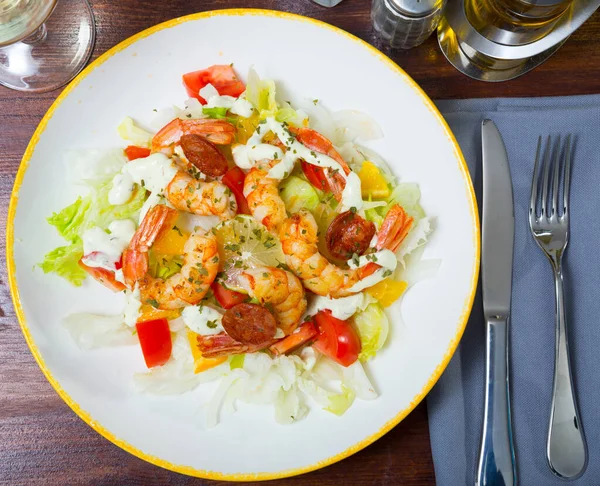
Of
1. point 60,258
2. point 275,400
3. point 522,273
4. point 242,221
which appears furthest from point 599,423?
point 60,258

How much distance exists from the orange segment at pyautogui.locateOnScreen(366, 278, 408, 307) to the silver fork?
26.0 inches

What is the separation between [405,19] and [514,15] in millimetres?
461

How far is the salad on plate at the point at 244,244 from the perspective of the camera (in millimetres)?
2225

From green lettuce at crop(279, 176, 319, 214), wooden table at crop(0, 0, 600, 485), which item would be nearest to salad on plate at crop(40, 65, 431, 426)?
green lettuce at crop(279, 176, 319, 214)

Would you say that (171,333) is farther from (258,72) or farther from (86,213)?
(258,72)

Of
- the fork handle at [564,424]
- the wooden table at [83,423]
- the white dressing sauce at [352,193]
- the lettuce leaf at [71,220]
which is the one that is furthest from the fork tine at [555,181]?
the lettuce leaf at [71,220]

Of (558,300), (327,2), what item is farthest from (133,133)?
(558,300)

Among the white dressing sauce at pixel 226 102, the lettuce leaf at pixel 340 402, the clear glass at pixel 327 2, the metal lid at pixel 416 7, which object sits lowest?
the lettuce leaf at pixel 340 402

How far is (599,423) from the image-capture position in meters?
2.40

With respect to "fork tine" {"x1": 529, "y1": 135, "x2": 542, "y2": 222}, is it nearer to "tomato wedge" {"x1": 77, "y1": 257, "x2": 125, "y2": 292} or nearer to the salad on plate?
the salad on plate

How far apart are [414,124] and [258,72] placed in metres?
0.69

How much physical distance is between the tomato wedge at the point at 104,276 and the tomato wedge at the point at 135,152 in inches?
18.5

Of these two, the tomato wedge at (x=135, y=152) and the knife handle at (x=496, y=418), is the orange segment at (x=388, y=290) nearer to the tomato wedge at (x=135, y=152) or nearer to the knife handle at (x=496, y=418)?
the knife handle at (x=496, y=418)

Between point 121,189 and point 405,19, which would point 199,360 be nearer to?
point 121,189
